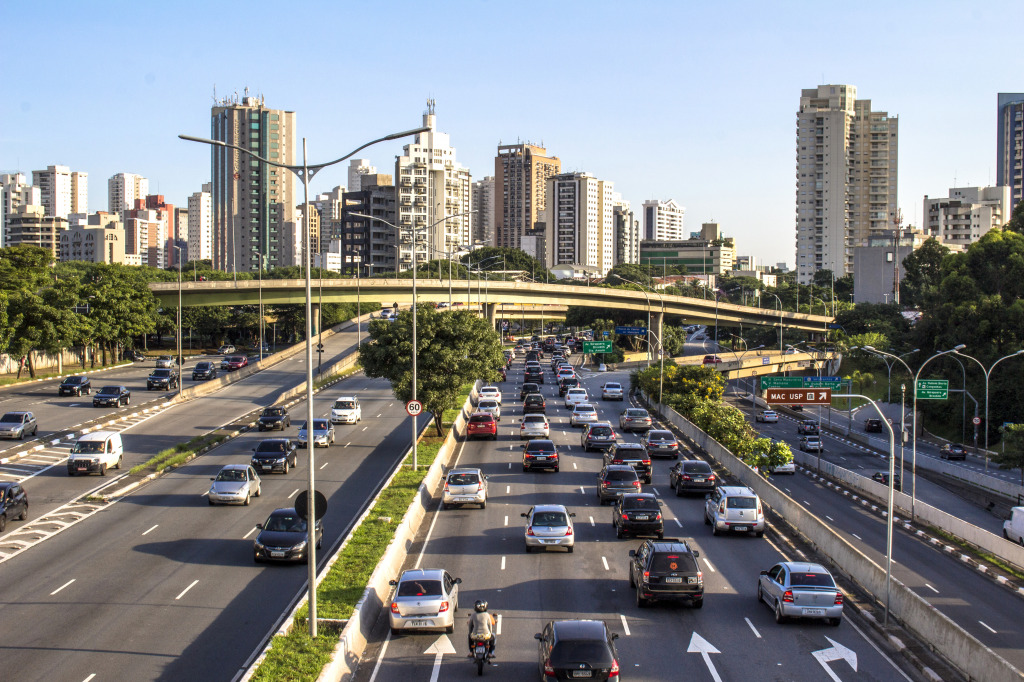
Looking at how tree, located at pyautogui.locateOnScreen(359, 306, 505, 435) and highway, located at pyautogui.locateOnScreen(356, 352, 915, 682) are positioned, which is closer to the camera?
highway, located at pyautogui.locateOnScreen(356, 352, 915, 682)

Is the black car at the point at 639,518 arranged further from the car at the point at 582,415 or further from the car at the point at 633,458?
the car at the point at 582,415

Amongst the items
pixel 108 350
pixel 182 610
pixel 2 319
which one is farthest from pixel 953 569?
pixel 108 350

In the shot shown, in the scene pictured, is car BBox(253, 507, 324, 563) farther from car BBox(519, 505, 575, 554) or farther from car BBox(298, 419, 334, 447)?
car BBox(298, 419, 334, 447)

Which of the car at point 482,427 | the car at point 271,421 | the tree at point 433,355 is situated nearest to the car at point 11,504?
the tree at point 433,355

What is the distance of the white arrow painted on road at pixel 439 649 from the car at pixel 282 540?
6732mm

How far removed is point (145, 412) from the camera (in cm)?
5488

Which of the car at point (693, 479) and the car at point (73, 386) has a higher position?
the car at point (73, 386)

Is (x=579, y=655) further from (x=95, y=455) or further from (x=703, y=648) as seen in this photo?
(x=95, y=455)

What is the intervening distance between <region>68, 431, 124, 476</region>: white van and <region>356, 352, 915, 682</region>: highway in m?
14.8

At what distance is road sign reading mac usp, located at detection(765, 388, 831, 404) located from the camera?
49.5 m

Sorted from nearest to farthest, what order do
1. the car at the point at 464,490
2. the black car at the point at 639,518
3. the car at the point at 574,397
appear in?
the black car at the point at 639,518 → the car at the point at 464,490 → the car at the point at 574,397

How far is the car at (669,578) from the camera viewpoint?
68.7 ft

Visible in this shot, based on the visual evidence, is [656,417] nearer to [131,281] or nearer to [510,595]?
[510,595]

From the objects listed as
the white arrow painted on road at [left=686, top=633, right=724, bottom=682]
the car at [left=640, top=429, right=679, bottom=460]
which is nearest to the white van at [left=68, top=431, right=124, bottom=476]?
the car at [left=640, top=429, right=679, bottom=460]
